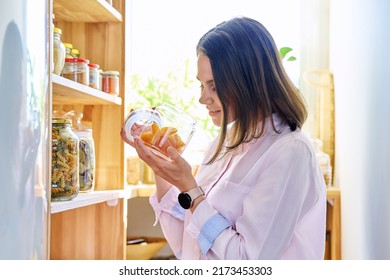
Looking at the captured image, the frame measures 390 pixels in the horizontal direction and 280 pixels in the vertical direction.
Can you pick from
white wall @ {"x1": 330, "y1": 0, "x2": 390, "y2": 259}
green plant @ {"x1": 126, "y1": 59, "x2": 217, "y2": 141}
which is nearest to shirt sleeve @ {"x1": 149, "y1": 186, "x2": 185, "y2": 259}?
white wall @ {"x1": 330, "y1": 0, "x2": 390, "y2": 259}

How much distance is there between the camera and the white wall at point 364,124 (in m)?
1.30

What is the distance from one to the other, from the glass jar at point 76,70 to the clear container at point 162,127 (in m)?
0.21

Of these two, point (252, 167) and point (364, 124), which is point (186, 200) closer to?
point (252, 167)

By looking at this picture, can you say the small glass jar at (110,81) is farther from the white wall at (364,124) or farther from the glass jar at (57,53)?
the white wall at (364,124)

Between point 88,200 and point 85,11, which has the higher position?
point 85,11

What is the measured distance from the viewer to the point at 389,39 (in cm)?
123

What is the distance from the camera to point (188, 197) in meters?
1.14

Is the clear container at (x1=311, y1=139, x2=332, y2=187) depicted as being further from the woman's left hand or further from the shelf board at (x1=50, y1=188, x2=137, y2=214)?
the woman's left hand

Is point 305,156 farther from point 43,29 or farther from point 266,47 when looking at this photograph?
point 43,29

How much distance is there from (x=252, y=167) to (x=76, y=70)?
47 cm

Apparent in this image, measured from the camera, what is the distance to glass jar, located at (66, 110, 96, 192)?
4.62 feet

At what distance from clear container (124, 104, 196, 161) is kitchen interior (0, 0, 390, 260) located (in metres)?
0.15

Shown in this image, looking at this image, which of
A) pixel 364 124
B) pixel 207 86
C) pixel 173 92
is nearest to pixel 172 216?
pixel 207 86

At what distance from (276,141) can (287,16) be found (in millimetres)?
1511
